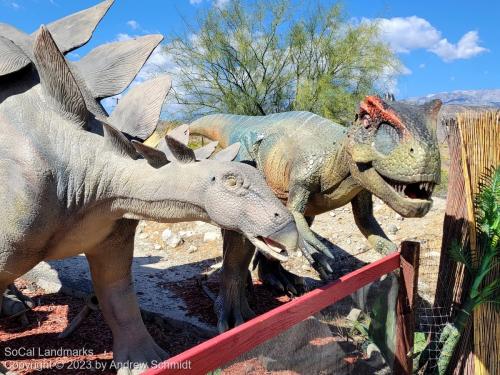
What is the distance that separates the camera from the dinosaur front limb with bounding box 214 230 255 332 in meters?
3.18

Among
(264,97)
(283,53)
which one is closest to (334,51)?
(283,53)

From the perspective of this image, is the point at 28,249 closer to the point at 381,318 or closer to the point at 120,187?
the point at 120,187

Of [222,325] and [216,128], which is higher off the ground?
[216,128]

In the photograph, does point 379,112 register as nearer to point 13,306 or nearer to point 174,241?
point 13,306

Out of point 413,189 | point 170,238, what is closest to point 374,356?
point 413,189

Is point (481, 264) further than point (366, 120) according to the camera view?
Yes

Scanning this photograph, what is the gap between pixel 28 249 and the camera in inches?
76.3

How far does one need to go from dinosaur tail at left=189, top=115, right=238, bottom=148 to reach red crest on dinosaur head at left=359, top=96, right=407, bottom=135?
148 centimetres

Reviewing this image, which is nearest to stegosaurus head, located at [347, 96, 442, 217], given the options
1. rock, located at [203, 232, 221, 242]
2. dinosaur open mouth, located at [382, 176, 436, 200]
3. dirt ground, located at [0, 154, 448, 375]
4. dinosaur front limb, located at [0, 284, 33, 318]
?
dinosaur open mouth, located at [382, 176, 436, 200]

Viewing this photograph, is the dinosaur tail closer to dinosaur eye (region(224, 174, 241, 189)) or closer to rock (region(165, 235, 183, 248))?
rock (region(165, 235, 183, 248))

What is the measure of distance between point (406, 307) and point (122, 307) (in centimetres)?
147

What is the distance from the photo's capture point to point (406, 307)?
2572 millimetres

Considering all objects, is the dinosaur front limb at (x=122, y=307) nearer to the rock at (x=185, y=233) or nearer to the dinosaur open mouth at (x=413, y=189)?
the dinosaur open mouth at (x=413, y=189)

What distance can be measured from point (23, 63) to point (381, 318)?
209 cm
